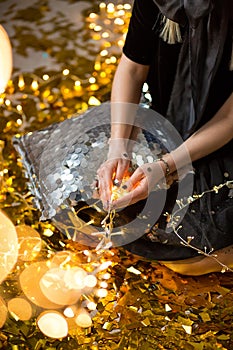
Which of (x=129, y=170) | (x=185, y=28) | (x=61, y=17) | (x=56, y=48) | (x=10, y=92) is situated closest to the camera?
(x=185, y=28)

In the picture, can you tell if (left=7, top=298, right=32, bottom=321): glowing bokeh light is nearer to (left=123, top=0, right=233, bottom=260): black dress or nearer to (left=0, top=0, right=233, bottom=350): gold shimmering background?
(left=0, top=0, right=233, bottom=350): gold shimmering background

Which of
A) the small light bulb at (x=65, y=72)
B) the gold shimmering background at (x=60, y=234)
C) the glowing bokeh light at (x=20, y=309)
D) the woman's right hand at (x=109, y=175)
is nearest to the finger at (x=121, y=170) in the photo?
the woman's right hand at (x=109, y=175)

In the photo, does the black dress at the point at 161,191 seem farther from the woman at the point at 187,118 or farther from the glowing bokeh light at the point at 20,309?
the glowing bokeh light at the point at 20,309

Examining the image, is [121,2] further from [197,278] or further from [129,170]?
[197,278]

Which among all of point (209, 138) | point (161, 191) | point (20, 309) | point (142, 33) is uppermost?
point (142, 33)

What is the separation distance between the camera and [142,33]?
1.32 meters

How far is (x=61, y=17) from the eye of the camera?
2203mm

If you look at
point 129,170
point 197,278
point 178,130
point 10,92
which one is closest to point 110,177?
point 129,170

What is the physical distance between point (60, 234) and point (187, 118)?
42cm

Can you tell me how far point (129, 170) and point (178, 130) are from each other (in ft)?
0.50

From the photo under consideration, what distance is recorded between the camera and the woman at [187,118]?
4.03ft

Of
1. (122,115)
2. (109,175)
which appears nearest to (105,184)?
(109,175)

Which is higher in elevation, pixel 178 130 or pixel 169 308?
Answer: pixel 178 130

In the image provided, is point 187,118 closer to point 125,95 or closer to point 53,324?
point 125,95
